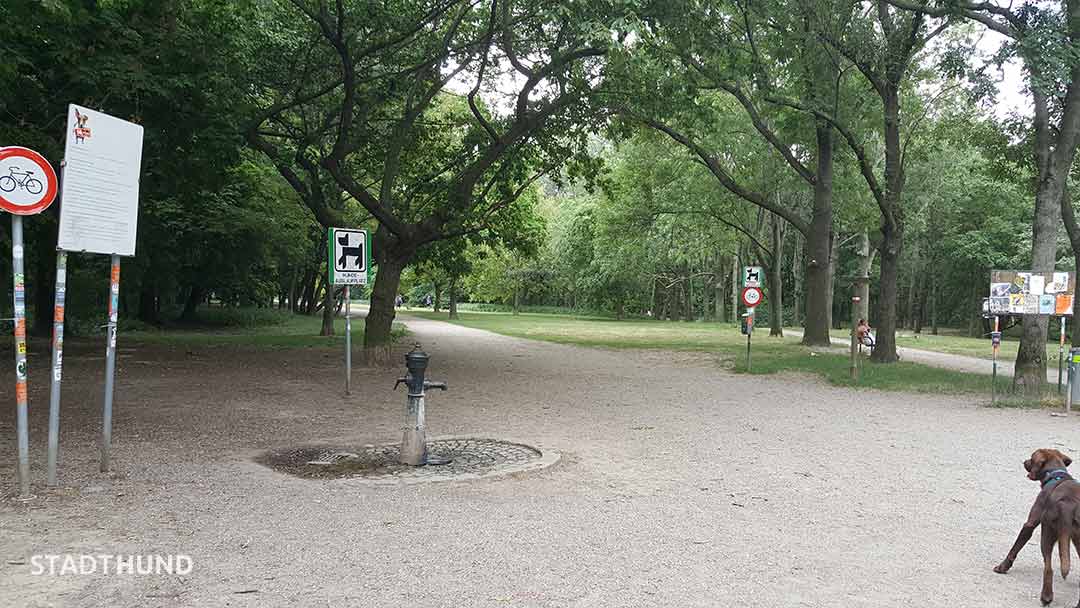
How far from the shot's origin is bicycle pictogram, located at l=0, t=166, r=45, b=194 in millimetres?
5559

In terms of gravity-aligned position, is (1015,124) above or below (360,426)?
above

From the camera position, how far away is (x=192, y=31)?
1382 centimetres

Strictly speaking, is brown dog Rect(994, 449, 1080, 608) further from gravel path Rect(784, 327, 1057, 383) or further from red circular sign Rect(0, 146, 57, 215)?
gravel path Rect(784, 327, 1057, 383)

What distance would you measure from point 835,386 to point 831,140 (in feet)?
36.3

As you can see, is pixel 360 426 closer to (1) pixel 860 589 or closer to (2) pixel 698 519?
(2) pixel 698 519

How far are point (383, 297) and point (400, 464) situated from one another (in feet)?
34.3

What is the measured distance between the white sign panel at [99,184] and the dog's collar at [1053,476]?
6744mm

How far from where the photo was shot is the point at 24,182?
223 inches

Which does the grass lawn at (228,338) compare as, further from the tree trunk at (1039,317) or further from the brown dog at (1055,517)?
the brown dog at (1055,517)

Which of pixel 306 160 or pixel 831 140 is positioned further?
pixel 831 140

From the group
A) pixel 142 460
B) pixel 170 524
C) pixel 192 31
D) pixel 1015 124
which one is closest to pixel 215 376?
pixel 192 31

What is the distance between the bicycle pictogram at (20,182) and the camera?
5.56 metres

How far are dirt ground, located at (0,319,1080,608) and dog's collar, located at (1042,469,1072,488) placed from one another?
624 mm

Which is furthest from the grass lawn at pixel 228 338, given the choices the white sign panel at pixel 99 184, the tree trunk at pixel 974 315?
the tree trunk at pixel 974 315
